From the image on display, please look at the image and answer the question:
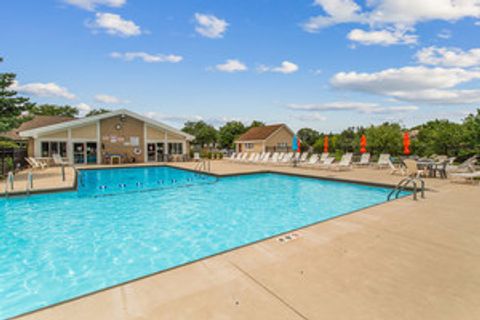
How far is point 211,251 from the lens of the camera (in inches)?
187

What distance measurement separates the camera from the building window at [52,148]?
1767 cm

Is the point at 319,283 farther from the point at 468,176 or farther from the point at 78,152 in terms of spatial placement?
the point at 78,152

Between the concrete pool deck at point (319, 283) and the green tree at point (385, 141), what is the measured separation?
1856 cm

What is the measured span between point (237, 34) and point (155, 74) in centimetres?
746

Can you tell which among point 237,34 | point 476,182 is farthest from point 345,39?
point 476,182

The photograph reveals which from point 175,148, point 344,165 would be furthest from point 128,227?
point 175,148

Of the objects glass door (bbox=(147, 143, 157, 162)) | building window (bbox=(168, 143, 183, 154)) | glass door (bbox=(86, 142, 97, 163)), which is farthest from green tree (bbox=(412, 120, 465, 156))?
glass door (bbox=(86, 142, 97, 163))

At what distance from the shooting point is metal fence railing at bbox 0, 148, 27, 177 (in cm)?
1196

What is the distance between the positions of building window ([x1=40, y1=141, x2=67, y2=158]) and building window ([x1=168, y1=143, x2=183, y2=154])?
7721mm

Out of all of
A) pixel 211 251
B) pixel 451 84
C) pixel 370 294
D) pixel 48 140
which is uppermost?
pixel 451 84

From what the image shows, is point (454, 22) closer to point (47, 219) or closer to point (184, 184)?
point (184, 184)

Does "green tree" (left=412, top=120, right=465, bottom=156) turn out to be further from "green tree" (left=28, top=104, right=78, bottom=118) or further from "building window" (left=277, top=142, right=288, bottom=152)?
"green tree" (left=28, top=104, right=78, bottom=118)

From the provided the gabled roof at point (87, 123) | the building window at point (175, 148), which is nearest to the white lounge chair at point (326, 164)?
the gabled roof at point (87, 123)

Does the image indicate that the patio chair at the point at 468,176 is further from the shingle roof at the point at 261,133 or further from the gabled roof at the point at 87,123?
the shingle roof at the point at 261,133
